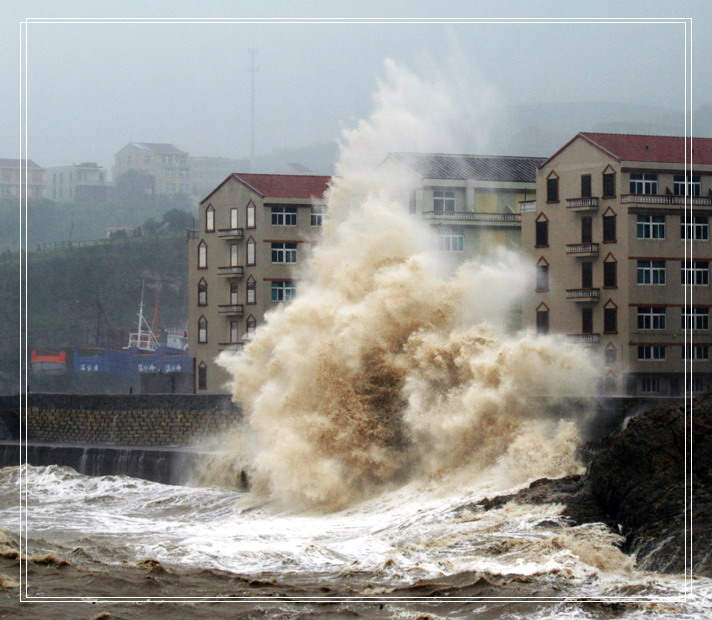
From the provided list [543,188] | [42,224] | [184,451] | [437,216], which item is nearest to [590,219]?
[543,188]

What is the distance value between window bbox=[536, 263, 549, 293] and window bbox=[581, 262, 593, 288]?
0.69 metres

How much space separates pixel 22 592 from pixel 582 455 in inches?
267

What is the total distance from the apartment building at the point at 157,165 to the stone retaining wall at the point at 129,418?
16.5ft

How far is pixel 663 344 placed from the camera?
652 inches

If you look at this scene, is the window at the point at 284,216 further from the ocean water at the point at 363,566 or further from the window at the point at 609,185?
the window at the point at 609,185

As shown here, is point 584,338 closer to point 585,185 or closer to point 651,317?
point 651,317

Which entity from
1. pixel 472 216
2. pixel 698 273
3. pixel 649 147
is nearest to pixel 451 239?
pixel 472 216

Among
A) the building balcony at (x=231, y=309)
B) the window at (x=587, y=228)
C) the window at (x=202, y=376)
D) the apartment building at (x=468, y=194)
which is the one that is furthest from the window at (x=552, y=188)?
the window at (x=202, y=376)

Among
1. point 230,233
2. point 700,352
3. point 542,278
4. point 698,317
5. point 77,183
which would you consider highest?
point 77,183

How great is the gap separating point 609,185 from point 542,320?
190cm

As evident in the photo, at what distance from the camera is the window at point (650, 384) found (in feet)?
55.7

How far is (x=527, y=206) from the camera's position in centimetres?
1673

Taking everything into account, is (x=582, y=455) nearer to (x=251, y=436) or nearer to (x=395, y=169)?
(x=395, y=169)

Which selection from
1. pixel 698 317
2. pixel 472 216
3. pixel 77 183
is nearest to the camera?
pixel 698 317
